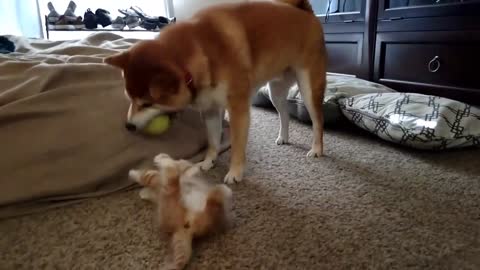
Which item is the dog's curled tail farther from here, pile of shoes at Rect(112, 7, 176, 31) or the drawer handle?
pile of shoes at Rect(112, 7, 176, 31)

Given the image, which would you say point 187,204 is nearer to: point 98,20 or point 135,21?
point 98,20

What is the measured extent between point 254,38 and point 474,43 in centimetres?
104

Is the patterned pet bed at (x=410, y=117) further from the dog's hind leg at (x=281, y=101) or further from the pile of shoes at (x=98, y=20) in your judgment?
the pile of shoes at (x=98, y=20)

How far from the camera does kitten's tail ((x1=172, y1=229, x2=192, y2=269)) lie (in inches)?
27.7

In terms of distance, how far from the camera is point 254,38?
123cm

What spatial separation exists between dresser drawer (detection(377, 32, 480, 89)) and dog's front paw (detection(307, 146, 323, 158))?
0.84 metres

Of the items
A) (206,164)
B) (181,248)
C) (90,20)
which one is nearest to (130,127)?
(206,164)

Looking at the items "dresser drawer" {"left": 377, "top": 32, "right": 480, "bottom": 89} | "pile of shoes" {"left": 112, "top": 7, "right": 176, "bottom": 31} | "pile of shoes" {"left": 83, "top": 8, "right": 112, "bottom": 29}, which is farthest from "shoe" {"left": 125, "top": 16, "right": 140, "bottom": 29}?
"dresser drawer" {"left": 377, "top": 32, "right": 480, "bottom": 89}

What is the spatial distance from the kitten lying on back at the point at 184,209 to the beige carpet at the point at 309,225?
0.13 ft

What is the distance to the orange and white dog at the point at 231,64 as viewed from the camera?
0.98m

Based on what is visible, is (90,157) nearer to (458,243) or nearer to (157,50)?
(157,50)

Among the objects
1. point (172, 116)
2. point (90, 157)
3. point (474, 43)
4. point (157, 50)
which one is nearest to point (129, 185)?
point (90, 157)

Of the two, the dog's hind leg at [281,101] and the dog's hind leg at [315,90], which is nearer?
the dog's hind leg at [315,90]

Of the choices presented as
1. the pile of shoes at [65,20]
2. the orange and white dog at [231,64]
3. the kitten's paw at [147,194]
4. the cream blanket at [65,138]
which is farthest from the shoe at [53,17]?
the kitten's paw at [147,194]
